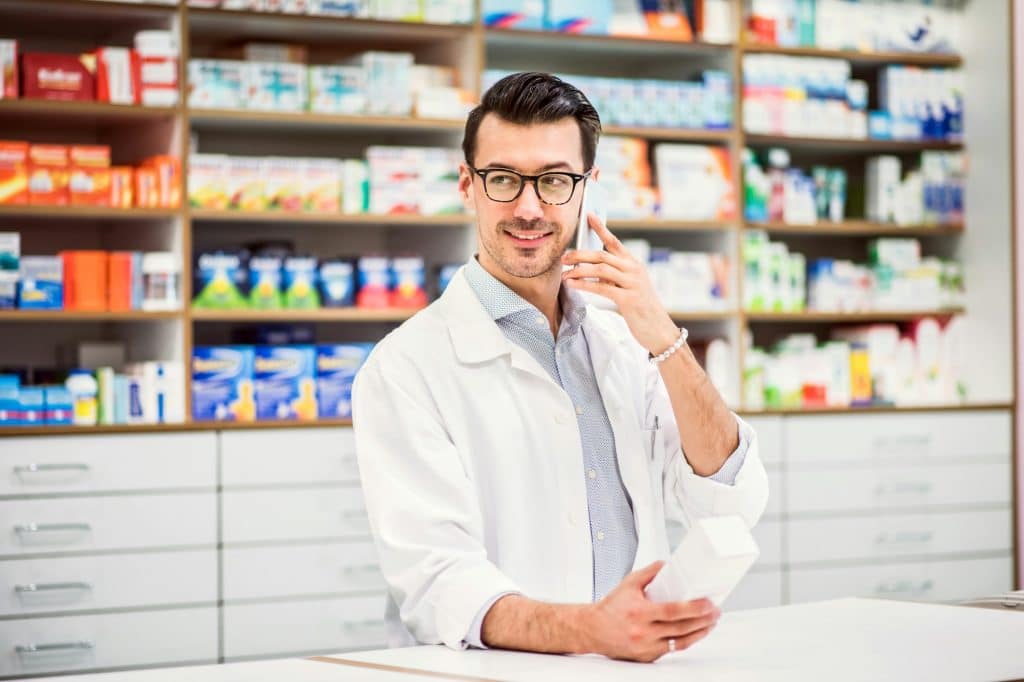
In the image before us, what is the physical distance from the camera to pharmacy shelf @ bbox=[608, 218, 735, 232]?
4.96m

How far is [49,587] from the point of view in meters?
4.14

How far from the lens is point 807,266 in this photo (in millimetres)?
5559

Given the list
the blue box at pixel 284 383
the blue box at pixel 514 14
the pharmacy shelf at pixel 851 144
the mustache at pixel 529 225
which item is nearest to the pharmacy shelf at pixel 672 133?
the pharmacy shelf at pixel 851 144

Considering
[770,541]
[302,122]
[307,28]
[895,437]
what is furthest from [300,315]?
[895,437]

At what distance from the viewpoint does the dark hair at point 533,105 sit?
84.7 inches

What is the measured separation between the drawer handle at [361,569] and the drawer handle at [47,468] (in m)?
0.87

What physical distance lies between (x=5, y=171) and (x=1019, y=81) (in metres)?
3.68

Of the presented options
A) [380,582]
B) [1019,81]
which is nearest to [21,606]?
[380,582]

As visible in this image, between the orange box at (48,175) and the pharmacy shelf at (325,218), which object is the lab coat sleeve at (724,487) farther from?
the orange box at (48,175)

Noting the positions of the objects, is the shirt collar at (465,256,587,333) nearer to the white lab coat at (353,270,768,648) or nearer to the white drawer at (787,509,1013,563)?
the white lab coat at (353,270,768,648)

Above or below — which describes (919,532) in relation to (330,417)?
below

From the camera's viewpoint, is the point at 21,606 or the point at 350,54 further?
the point at 350,54

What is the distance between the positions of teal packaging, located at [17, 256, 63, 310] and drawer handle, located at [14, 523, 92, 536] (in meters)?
0.69

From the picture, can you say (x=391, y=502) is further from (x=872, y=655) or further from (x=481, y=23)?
(x=481, y=23)
